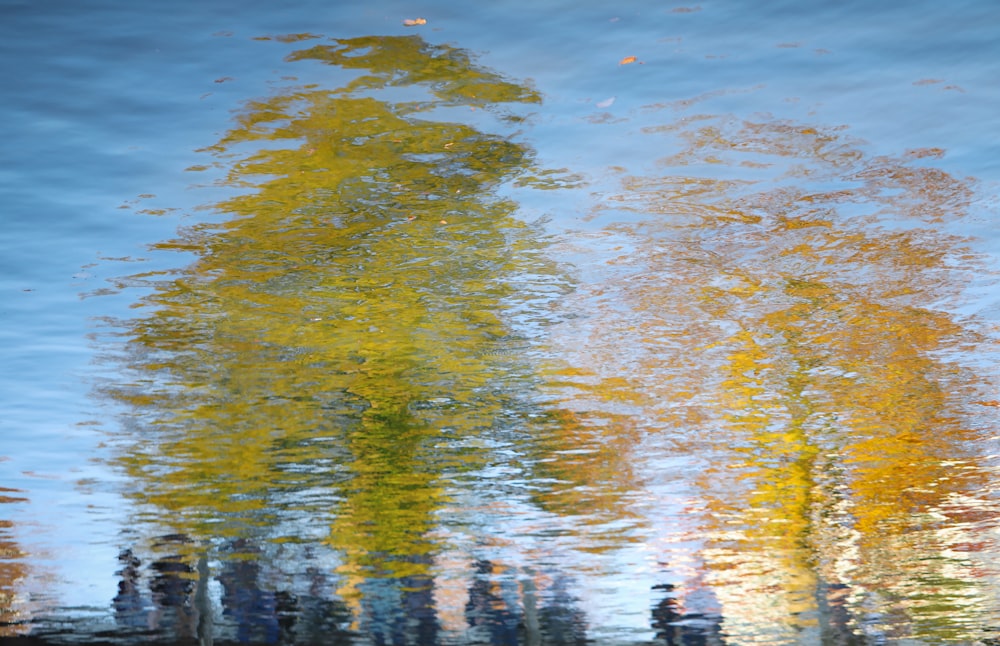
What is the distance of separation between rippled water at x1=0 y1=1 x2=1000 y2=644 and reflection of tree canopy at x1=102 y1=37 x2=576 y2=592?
0.03 metres

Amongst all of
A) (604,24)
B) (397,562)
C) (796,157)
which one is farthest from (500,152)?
(397,562)

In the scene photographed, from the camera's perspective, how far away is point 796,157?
5137 mm

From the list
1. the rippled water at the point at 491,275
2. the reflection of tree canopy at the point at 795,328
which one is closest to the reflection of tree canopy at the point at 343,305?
the rippled water at the point at 491,275

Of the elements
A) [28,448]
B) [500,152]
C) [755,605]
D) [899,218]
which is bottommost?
[755,605]

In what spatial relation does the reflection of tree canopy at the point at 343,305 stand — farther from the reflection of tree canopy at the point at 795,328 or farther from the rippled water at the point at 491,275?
the reflection of tree canopy at the point at 795,328

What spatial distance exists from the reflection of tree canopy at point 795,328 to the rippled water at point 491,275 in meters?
0.03

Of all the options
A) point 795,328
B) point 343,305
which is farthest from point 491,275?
point 795,328

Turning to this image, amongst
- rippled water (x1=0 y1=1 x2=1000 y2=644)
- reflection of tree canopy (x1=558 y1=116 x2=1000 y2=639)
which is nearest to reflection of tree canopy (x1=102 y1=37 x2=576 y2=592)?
rippled water (x1=0 y1=1 x2=1000 y2=644)

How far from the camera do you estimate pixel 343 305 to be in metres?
6.71

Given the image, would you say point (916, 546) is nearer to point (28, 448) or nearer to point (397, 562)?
point (397, 562)

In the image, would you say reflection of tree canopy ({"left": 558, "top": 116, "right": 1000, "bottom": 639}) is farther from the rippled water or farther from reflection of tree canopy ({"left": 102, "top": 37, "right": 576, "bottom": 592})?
reflection of tree canopy ({"left": 102, "top": 37, "right": 576, "bottom": 592})

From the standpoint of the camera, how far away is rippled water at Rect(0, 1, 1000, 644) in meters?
4.49

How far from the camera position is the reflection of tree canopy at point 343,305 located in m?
4.85

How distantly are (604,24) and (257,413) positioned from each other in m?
5.33
